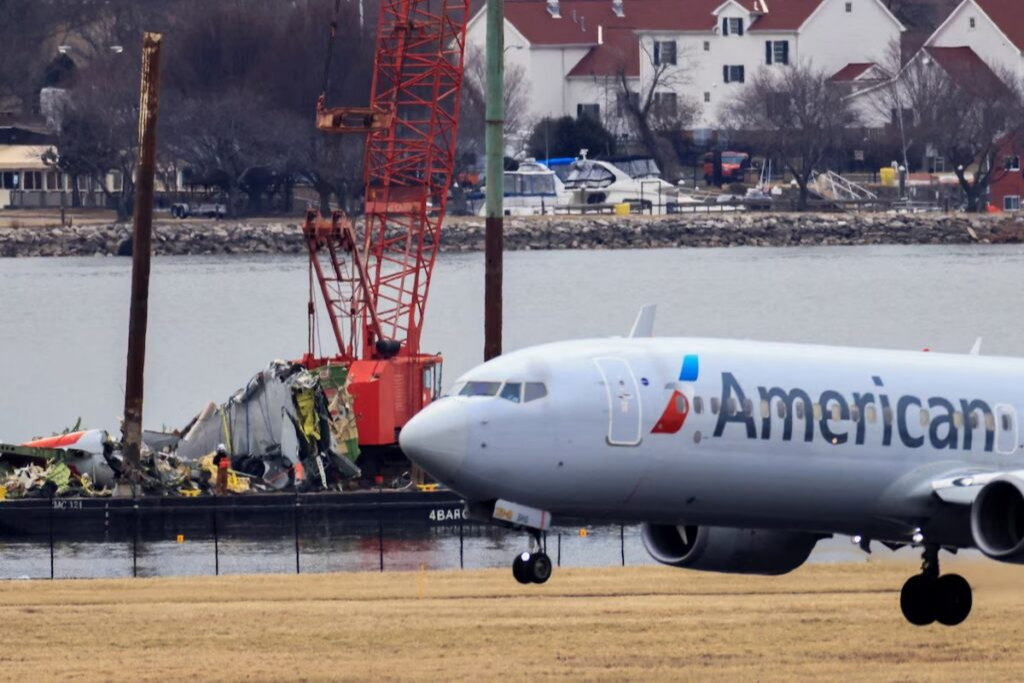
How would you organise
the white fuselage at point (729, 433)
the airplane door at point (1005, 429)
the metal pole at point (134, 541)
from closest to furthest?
the white fuselage at point (729, 433), the airplane door at point (1005, 429), the metal pole at point (134, 541)

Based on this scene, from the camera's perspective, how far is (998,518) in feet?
120

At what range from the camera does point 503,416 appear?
1367 inches

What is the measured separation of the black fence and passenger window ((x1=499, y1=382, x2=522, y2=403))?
1128 inches

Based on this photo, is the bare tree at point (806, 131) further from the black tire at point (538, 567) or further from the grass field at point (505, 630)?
the black tire at point (538, 567)

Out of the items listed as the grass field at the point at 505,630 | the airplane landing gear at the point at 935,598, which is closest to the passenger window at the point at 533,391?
the grass field at the point at 505,630

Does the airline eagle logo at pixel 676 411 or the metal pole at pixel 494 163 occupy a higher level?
the metal pole at pixel 494 163

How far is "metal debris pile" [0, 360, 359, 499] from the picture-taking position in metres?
68.2

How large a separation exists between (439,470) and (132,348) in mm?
35950

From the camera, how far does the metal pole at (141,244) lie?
67.7m

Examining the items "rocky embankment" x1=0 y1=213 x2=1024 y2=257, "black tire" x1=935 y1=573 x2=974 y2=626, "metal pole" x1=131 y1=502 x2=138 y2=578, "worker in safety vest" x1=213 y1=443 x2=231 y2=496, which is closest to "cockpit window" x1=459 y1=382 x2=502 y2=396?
"black tire" x1=935 y1=573 x2=974 y2=626

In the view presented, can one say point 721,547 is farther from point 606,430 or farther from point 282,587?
point 282,587

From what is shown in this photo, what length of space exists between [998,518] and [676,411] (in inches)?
189

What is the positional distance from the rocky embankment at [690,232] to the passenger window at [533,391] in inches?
5725

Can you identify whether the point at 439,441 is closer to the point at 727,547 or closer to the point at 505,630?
the point at 727,547
